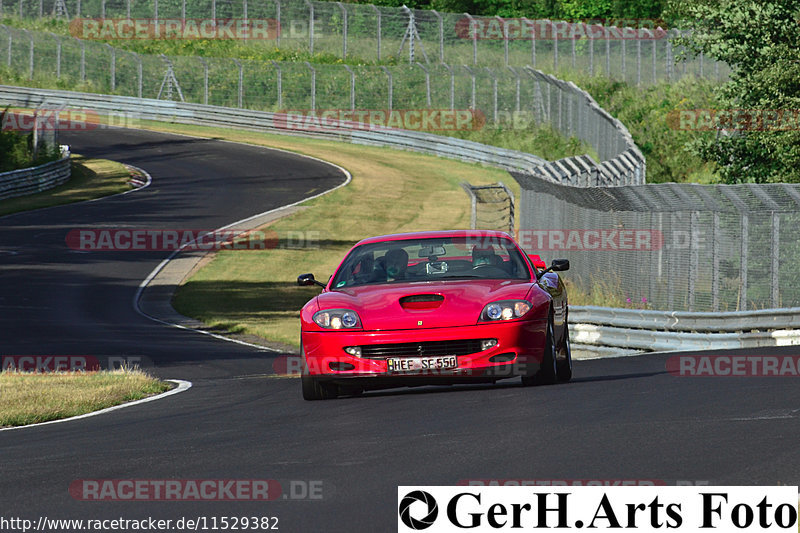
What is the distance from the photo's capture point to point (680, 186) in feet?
61.8

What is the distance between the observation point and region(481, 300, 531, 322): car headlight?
11242 millimetres

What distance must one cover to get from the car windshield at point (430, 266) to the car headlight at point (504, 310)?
2.59ft

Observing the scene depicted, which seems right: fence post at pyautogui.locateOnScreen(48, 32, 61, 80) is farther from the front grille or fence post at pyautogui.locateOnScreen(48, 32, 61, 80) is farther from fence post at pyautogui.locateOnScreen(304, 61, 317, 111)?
the front grille

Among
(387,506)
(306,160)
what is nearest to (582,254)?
(387,506)

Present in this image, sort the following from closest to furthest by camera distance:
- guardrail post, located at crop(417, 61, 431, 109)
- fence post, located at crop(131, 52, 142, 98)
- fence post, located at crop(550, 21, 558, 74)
A: 1. guardrail post, located at crop(417, 61, 431, 109)
2. fence post, located at crop(550, 21, 558, 74)
3. fence post, located at crop(131, 52, 142, 98)

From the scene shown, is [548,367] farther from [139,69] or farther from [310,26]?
[310,26]

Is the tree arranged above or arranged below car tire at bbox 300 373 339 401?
above

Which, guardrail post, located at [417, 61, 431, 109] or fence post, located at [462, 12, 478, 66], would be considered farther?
fence post, located at [462, 12, 478, 66]

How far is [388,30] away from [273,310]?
41.2 m

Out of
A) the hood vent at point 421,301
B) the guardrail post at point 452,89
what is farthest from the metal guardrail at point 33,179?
the hood vent at point 421,301

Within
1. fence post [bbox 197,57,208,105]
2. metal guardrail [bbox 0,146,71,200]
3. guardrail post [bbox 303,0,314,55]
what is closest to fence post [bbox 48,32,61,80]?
fence post [bbox 197,57,208,105]
